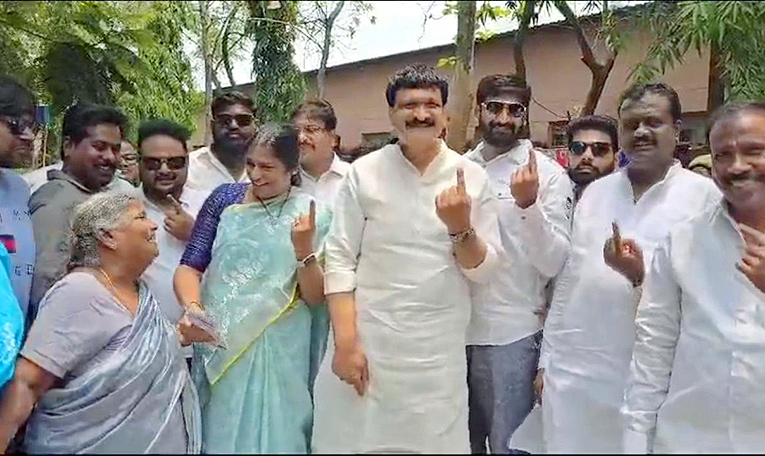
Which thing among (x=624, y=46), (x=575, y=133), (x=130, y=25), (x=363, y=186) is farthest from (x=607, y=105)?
(x=130, y=25)

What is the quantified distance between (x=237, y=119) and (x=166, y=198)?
19.9 inches

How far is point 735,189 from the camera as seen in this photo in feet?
7.18

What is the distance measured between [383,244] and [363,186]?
0.19m

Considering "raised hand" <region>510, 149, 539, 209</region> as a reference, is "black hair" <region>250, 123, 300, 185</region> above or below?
above

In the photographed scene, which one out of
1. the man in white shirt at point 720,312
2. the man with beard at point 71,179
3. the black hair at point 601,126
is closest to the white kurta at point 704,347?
the man in white shirt at point 720,312

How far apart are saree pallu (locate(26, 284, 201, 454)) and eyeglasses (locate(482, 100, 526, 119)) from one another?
1.42m

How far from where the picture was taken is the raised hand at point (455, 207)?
2398 millimetres

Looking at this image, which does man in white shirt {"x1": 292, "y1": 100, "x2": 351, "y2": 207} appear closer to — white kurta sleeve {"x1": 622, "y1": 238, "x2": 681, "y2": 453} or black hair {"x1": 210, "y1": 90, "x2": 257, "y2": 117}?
black hair {"x1": 210, "y1": 90, "x2": 257, "y2": 117}

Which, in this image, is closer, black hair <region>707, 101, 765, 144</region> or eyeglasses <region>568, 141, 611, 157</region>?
black hair <region>707, 101, 765, 144</region>

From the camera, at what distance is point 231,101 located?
3.54m

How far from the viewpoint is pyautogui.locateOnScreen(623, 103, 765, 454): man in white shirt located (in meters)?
2.18

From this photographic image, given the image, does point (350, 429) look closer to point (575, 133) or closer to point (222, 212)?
point (222, 212)

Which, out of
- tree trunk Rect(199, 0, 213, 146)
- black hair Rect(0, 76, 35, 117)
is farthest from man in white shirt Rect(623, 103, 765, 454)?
black hair Rect(0, 76, 35, 117)

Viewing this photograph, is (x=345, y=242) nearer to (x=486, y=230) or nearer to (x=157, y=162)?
(x=486, y=230)
